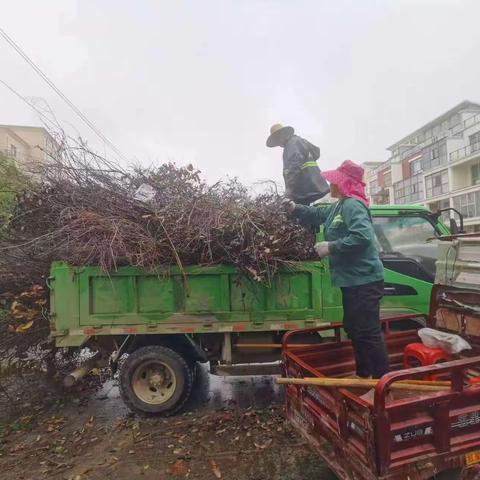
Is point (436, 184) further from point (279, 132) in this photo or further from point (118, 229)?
point (118, 229)

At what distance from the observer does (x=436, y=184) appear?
41.7 meters

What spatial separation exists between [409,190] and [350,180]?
4832 cm

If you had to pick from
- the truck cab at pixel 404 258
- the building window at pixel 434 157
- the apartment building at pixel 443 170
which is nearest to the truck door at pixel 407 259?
the truck cab at pixel 404 258

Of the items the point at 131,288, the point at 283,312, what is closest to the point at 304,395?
the point at 283,312

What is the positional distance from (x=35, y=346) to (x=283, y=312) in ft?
10.2

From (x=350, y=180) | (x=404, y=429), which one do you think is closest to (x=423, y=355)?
(x=404, y=429)

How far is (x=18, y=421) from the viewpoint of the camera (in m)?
4.38

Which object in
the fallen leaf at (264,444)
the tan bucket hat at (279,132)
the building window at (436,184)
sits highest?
the building window at (436,184)

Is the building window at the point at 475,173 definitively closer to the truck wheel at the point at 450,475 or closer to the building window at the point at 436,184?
the building window at the point at 436,184

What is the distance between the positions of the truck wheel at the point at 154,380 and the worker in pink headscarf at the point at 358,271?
2.01m

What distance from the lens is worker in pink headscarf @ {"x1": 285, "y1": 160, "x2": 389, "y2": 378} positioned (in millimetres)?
2965

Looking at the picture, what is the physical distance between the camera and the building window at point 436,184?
40.1 metres

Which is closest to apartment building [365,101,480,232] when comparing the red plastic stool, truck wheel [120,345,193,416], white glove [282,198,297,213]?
white glove [282,198,297,213]

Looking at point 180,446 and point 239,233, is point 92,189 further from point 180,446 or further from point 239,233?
point 180,446
